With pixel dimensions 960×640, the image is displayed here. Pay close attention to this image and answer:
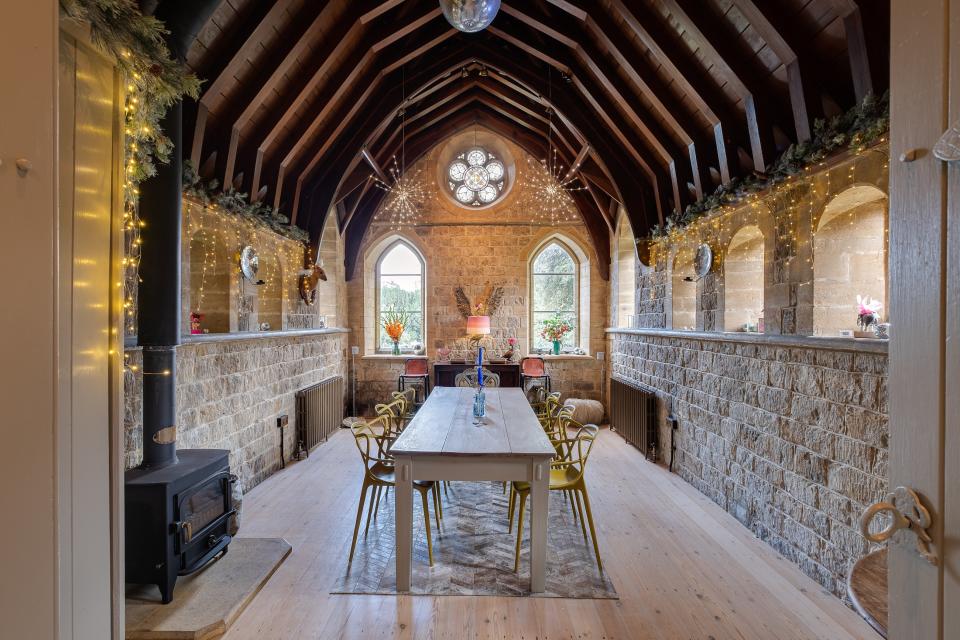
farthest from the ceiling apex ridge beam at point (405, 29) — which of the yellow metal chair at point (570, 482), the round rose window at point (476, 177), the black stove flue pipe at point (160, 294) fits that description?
the yellow metal chair at point (570, 482)

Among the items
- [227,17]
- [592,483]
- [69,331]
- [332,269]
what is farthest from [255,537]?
[332,269]

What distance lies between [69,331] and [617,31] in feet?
16.0

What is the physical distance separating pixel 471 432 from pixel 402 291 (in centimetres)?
532

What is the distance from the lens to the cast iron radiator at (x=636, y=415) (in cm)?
559

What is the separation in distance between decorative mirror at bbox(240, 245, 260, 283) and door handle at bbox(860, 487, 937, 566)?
5003mm

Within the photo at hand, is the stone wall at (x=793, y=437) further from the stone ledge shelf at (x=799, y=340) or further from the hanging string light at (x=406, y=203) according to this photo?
the hanging string light at (x=406, y=203)

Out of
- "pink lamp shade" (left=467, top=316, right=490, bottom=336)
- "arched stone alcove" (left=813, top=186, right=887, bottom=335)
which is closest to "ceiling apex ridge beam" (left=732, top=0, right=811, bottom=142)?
"arched stone alcove" (left=813, top=186, right=887, bottom=335)

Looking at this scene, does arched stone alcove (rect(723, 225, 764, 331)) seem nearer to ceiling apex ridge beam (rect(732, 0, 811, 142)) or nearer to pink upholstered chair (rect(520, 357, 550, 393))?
ceiling apex ridge beam (rect(732, 0, 811, 142))

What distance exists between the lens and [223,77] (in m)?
3.64

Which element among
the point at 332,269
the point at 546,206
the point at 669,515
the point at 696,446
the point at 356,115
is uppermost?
the point at 356,115

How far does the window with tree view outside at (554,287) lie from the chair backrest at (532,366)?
2.05ft

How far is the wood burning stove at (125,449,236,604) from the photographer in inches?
99.2

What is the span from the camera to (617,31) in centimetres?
446

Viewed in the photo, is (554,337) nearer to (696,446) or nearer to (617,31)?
(696,446)
